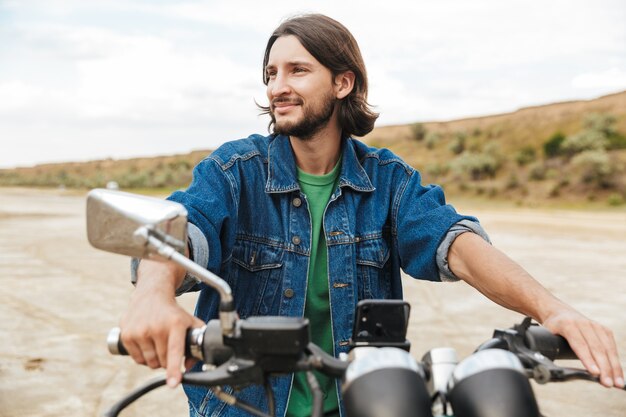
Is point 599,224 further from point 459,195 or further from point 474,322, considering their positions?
point 459,195

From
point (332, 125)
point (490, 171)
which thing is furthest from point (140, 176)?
point (332, 125)

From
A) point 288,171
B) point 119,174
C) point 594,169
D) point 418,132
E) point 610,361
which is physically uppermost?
point 418,132

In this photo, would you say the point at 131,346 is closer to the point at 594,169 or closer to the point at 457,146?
the point at 594,169

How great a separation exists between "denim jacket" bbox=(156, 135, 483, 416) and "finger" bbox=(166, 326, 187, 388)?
819mm

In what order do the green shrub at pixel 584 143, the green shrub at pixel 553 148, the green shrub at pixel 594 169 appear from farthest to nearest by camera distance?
the green shrub at pixel 553 148, the green shrub at pixel 584 143, the green shrub at pixel 594 169

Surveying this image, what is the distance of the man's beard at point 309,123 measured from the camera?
2547 mm

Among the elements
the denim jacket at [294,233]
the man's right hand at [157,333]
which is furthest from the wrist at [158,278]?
the denim jacket at [294,233]

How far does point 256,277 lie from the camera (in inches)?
94.3

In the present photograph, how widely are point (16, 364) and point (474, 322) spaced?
172 inches

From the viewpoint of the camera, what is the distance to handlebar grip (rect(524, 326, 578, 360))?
153cm

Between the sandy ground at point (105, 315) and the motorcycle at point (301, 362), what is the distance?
3.53 metres

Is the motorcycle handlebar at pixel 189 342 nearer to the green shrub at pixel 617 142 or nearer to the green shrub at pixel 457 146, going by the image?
the green shrub at pixel 617 142

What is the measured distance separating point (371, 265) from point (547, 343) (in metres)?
0.99

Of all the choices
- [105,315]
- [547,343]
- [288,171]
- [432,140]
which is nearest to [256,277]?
[288,171]
